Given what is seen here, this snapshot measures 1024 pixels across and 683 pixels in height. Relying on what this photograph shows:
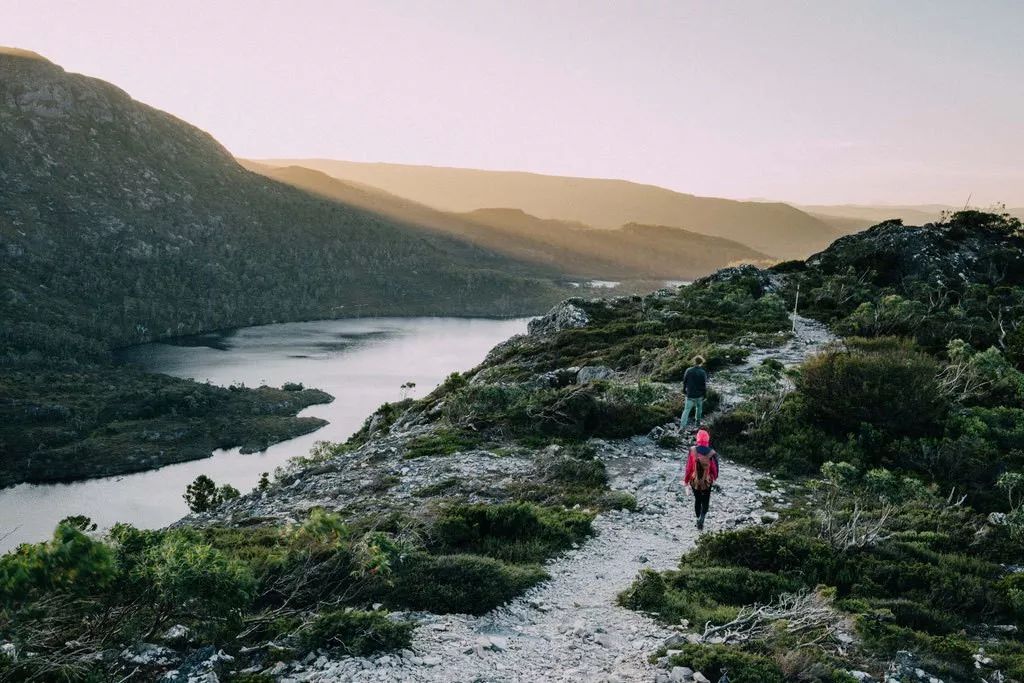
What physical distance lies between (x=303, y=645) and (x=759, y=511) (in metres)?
10.8

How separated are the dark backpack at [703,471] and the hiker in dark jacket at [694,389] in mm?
6511

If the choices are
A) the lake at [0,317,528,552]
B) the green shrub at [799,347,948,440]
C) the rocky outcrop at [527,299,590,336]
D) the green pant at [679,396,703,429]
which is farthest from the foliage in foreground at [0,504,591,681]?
the lake at [0,317,528,552]

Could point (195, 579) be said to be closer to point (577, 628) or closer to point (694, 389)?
point (577, 628)

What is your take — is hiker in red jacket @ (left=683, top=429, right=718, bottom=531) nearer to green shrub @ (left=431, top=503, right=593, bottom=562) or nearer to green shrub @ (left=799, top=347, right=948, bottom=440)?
green shrub @ (left=431, top=503, right=593, bottom=562)

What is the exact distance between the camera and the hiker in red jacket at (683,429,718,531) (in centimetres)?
1403

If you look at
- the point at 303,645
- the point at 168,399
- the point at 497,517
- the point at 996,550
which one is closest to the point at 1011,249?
the point at 996,550

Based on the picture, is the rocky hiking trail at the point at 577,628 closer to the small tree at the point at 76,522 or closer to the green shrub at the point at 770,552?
the green shrub at the point at 770,552

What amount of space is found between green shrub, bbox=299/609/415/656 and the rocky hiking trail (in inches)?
7.1

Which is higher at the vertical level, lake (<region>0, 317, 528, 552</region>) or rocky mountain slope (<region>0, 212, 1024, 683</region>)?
rocky mountain slope (<region>0, 212, 1024, 683</region>)

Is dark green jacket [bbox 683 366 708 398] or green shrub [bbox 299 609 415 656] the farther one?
dark green jacket [bbox 683 366 708 398]

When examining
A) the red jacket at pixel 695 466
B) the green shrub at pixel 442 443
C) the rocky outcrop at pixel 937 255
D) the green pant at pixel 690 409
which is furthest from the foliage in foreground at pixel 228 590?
the rocky outcrop at pixel 937 255

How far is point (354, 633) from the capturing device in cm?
909

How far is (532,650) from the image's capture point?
9406 mm

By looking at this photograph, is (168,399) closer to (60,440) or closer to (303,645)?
(60,440)
